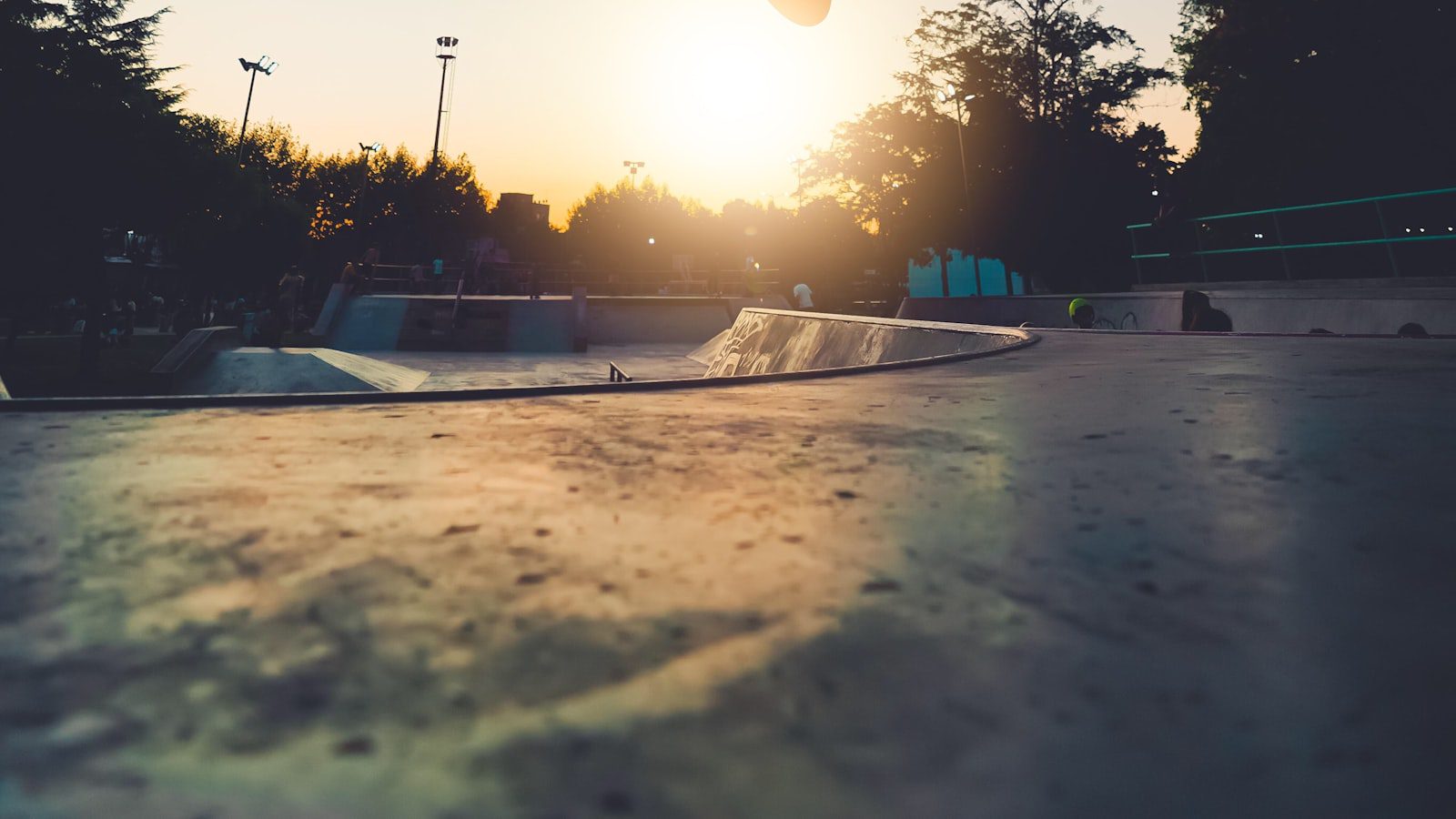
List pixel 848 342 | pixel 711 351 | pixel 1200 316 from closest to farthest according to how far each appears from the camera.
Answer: pixel 848 342, pixel 1200 316, pixel 711 351

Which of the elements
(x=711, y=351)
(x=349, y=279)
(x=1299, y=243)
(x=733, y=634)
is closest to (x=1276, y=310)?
(x=1299, y=243)

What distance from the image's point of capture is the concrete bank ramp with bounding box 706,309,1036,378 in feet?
31.2

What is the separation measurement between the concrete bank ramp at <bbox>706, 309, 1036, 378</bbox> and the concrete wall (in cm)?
599

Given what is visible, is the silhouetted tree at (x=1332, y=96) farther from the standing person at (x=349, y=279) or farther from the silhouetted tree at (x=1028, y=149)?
the standing person at (x=349, y=279)

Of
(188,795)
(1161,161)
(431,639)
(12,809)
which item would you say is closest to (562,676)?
(431,639)

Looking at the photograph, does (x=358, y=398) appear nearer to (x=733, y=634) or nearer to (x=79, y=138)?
(x=733, y=634)

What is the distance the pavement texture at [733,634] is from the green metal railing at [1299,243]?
43.1ft

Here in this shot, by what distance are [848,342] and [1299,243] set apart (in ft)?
37.7

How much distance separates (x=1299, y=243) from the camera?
17.9 m

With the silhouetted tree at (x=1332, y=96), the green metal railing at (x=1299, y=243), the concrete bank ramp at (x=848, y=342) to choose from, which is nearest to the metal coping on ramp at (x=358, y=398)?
the concrete bank ramp at (x=848, y=342)

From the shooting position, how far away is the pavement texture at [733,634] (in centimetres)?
104

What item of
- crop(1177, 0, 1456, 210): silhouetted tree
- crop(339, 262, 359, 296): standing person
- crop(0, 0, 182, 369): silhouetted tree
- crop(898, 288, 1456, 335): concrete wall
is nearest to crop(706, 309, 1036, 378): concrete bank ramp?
crop(898, 288, 1456, 335): concrete wall

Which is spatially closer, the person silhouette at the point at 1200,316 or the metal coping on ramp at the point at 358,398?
the metal coping on ramp at the point at 358,398

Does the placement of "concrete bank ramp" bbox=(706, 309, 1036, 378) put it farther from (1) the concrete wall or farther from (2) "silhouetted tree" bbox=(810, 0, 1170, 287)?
(2) "silhouetted tree" bbox=(810, 0, 1170, 287)
